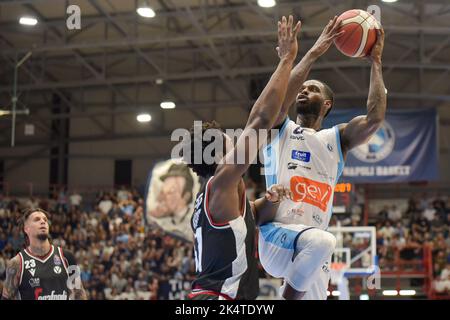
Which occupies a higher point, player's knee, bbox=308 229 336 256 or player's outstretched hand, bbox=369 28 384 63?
player's outstretched hand, bbox=369 28 384 63

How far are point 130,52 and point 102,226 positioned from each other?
20.8 feet

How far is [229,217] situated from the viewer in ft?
14.9

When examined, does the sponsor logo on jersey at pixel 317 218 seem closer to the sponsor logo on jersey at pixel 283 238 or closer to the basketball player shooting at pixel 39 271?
the sponsor logo on jersey at pixel 283 238

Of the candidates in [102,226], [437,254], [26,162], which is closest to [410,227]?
[437,254]

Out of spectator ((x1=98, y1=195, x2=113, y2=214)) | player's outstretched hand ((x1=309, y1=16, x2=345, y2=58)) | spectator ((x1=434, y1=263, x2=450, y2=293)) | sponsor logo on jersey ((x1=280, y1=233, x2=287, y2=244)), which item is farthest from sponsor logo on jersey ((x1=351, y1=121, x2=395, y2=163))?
sponsor logo on jersey ((x1=280, y1=233, x2=287, y2=244))

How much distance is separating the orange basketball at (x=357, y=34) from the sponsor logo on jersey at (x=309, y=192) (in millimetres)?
1127

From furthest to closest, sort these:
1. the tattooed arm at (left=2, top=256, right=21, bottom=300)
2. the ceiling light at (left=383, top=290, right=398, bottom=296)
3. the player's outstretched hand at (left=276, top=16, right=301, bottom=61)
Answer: the ceiling light at (left=383, top=290, right=398, bottom=296), the tattooed arm at (left=2, top=256, right=21, bottom=300), the player's outstretched hand at (left=276, top=16, right=301, bottom=61)

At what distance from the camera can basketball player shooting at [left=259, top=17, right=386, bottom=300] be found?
5434mm

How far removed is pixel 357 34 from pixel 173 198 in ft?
47.6

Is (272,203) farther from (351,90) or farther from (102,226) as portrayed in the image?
(351,90)

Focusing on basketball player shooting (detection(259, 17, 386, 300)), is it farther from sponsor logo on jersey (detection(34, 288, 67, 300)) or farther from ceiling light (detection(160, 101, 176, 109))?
ceiling light (detection(160, 101, 176, 109))

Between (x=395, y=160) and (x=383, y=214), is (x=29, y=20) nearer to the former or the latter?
(x=395, y=160)

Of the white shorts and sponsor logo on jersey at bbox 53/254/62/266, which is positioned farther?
sponsor logo on jersey at bbox 53/254/62/266
